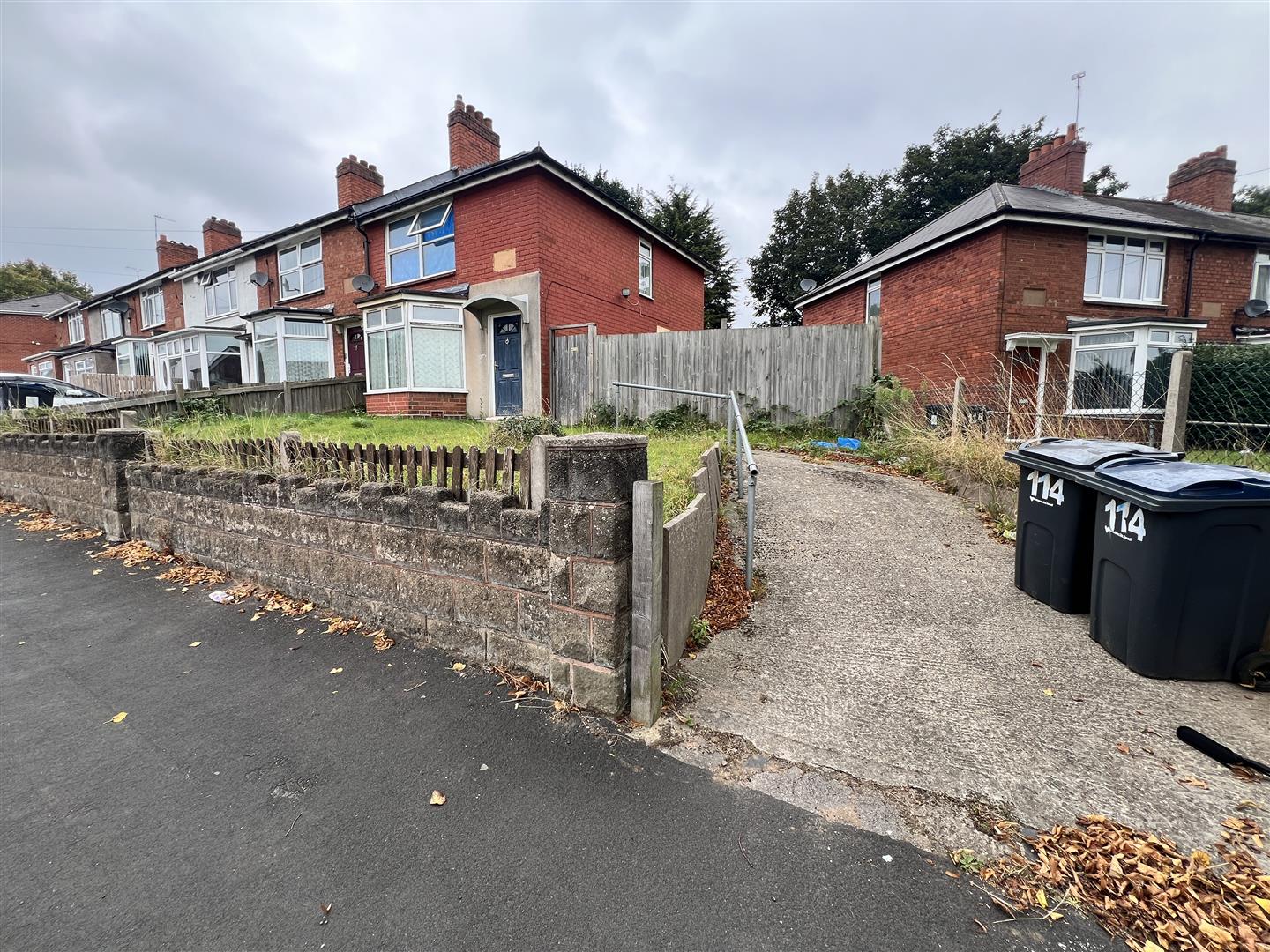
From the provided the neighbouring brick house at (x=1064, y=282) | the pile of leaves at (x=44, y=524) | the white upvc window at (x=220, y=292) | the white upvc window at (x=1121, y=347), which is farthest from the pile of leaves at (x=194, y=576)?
the white upvc window at (x=220, y=292)

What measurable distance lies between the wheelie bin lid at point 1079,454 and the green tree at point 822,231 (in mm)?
30808

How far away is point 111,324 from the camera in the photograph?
29359mm

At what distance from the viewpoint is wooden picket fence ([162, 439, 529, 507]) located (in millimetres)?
3312

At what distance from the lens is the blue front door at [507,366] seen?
1382cm

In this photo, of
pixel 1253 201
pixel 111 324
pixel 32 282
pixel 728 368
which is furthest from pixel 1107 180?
pixel 32 282

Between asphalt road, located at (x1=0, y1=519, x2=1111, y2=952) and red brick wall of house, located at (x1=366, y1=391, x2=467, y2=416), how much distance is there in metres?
11.3

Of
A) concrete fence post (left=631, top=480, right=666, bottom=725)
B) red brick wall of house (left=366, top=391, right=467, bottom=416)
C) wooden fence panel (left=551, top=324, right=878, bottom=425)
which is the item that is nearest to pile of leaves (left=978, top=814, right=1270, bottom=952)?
concrete fence post (left=631, top=480, right=666, bottom=725)

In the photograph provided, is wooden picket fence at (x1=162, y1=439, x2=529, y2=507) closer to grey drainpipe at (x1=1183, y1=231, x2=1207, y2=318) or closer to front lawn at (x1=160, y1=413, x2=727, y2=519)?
front lawn at (x1=160, y1=413, x2=727, y2=519)

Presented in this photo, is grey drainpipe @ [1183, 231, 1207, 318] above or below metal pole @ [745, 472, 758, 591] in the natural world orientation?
above

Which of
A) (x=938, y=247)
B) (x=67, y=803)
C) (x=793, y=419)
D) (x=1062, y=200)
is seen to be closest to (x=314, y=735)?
(x=67, y=803)

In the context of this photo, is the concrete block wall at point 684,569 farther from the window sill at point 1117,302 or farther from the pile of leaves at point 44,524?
the window sill at point 1117,302

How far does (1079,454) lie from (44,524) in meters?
11.1

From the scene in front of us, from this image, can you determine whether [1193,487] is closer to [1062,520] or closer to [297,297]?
[1062,520]

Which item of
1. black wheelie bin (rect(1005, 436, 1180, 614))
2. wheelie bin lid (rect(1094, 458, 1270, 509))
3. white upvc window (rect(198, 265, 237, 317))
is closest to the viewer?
wheelie bin lid (rect(1094, 458, 1270, 509))
